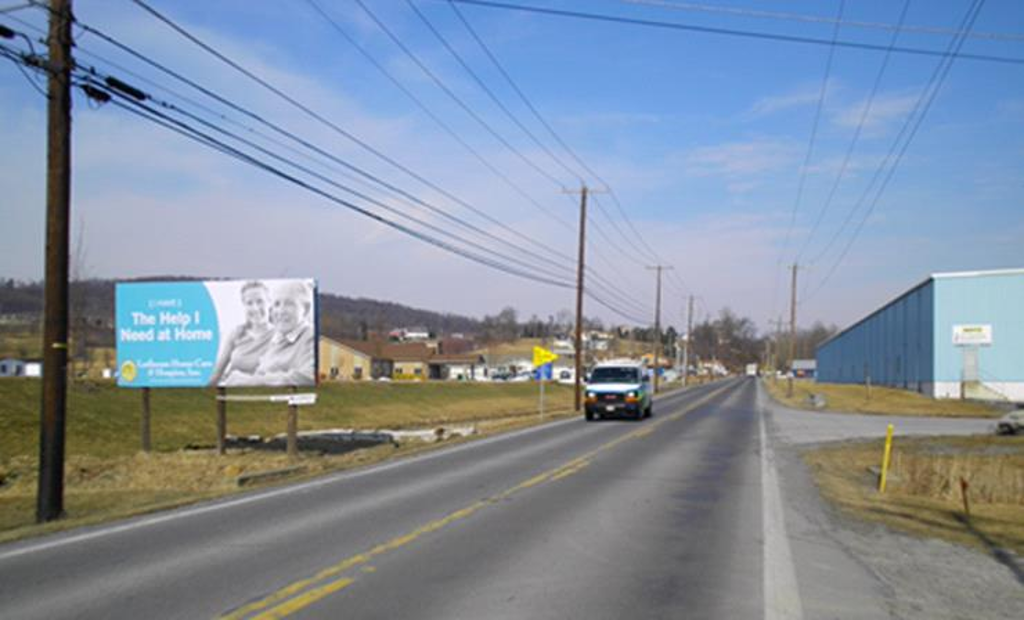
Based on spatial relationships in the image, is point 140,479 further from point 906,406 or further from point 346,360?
point 346,360

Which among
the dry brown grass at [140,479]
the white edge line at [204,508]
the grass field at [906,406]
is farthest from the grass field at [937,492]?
the grass field at [906,406]

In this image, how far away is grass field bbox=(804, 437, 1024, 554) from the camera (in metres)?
11.7

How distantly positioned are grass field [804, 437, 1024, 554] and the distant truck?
38.8 feet

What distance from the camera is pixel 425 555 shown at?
907 centimetres

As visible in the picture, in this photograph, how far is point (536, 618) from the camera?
6.87 meters

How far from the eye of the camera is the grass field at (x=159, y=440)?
14.6 metres

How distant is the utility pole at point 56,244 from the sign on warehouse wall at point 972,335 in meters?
54.0

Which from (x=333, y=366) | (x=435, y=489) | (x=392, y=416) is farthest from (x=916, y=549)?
(x=333, y=366)

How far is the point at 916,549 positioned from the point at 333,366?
98936mm

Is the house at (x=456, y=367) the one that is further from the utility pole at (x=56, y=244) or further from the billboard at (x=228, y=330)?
the utility pole at (x=56, y=244)

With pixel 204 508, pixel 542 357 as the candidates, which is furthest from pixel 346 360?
pixel 204 508

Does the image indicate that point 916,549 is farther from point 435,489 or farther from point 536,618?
point 435,489

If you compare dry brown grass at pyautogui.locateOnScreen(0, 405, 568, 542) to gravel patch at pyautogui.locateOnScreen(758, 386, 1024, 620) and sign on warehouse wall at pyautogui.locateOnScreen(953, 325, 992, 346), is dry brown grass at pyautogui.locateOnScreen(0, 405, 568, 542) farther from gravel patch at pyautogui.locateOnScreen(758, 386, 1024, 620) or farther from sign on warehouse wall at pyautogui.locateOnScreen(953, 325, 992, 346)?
sign on warehouse wall at pyautogui.locateOnScreen(953, 325, 992, 346)

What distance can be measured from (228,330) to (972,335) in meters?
48.1
